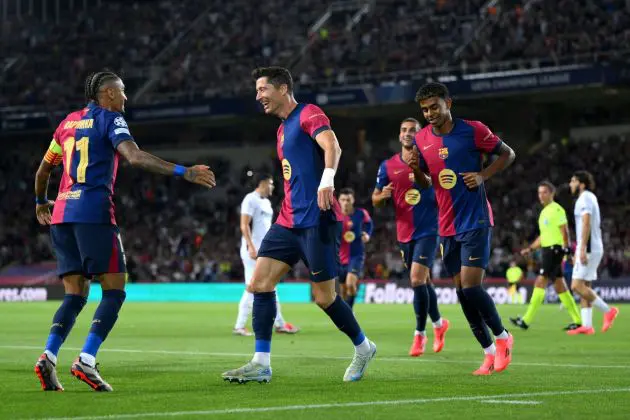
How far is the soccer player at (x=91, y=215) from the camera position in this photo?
356 inches

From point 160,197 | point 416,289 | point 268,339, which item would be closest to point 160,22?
point 160,197

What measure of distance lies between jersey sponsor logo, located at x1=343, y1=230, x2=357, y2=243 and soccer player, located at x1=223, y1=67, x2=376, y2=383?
10271mm

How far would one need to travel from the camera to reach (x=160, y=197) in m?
50.0

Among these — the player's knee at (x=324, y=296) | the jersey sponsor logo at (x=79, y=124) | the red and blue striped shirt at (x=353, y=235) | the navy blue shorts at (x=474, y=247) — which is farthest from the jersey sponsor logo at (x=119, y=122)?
the red and blue striped shirt at (x=353, y=235)

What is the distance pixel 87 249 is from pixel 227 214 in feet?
122

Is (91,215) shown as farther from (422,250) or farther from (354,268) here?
(354,268)

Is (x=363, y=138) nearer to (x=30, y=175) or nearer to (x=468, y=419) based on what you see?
(x=30, y=175)

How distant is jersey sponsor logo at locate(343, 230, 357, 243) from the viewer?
65.8 ft

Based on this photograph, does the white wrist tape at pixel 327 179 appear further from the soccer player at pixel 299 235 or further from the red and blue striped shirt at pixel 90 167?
the red and blue striped shirt at pixel 90 167

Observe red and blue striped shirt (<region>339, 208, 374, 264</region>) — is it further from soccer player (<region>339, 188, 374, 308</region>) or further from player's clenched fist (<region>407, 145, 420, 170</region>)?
player's clenched fist (<region>407, 145, 420, 170</region>)

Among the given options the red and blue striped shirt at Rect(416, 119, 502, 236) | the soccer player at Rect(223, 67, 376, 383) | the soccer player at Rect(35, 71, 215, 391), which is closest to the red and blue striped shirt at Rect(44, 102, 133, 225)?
the soccer player at Rect(35, 71, 215, 391)

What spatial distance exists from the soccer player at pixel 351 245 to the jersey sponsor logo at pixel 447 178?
8.76 m

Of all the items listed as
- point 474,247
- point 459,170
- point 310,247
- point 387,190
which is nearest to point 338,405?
point 310,247

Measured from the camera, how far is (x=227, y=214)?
151 ft
